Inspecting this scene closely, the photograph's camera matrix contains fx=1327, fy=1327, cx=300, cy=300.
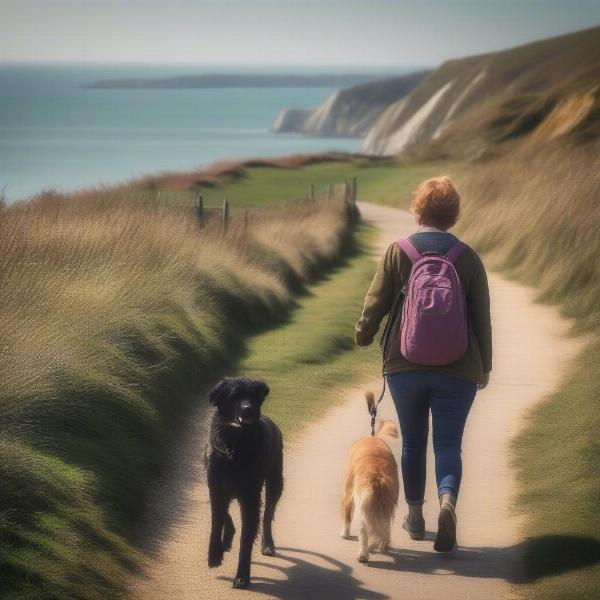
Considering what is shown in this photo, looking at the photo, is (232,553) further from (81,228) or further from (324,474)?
(81,228)

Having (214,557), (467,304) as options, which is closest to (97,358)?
(214,557)

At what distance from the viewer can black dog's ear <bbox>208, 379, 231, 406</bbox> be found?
620 centimetres

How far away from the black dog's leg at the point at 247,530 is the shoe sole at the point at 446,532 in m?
0.93

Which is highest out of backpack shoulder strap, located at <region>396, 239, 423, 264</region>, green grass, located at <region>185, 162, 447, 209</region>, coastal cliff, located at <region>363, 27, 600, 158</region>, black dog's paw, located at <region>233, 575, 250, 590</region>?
coastal cliff, located at <region>363, 27, 600, 158</region>

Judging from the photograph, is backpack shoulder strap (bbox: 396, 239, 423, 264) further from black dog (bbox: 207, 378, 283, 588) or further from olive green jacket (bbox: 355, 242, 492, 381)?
black dog (bbox: 207, 378, 283, 588)

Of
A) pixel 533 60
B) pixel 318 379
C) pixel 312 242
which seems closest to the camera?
pixel 318 379

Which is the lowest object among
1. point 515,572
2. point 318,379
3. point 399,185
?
point 515,572

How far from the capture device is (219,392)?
245 inches

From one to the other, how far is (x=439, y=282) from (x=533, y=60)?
4510 inches

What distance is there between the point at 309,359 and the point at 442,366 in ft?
24.3

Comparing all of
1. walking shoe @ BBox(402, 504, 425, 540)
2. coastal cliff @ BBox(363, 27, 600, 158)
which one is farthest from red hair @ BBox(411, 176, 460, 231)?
coastal cliff @ BBox(363, 27, 600, 158)

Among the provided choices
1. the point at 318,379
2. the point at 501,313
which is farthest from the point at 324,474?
→ the point at 501,313

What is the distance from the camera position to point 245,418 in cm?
610

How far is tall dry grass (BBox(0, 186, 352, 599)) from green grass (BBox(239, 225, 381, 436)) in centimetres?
33
